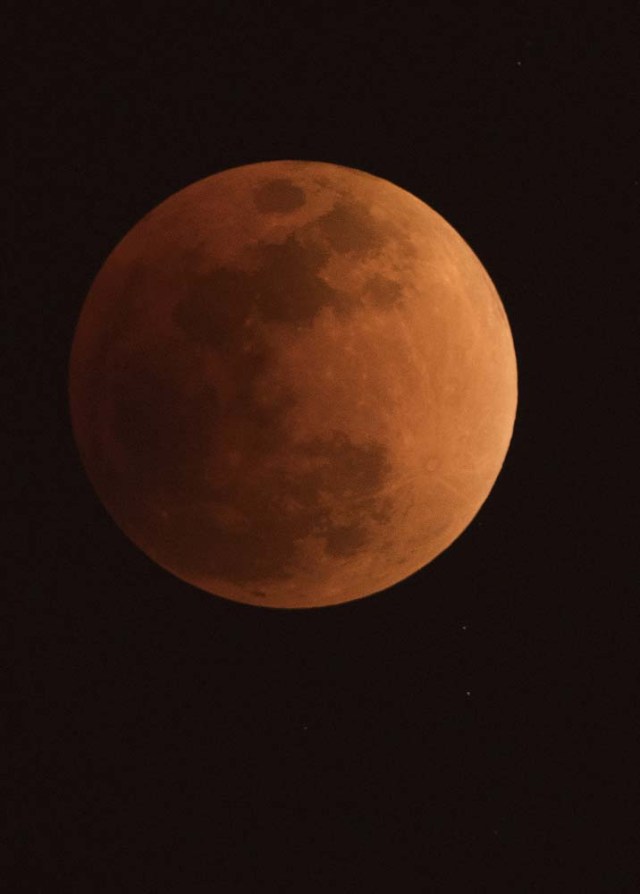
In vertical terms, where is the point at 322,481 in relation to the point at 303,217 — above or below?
below

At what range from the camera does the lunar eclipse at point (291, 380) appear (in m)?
3.42

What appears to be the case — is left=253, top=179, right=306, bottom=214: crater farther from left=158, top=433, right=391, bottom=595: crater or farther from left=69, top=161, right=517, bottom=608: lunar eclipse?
left=158, top=433, right=391, bottom=595: crater

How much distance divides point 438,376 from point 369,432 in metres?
0.38

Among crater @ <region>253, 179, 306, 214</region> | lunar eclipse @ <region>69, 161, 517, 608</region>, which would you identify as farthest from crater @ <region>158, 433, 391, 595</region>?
crater @ <region>253, 179, 306, 214</region>

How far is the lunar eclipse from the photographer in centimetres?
342

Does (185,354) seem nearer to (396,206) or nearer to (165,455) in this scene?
(165,455)

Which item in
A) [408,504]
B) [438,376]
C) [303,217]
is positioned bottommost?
[408,504]

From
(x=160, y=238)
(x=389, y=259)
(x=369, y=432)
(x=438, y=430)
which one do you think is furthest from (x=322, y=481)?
(x=160, y=238)

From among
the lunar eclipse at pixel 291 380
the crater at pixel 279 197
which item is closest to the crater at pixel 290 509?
the lunar eclipse at pixel 291 380

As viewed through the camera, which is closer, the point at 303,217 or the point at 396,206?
the point at 303,217

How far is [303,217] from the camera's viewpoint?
11.8 ft

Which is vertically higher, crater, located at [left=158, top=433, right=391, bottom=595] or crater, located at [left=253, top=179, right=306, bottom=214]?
crater, located at [left=253, top=179, right=306, bottom=214]

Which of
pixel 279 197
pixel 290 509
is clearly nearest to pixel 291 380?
pixel 290 509

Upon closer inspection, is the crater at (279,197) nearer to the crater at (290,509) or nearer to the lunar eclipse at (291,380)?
the lunar eclipse at (291,380)
